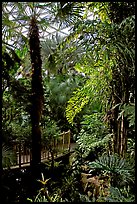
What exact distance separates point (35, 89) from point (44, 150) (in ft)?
3.40

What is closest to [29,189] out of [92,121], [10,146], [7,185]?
[7,185]

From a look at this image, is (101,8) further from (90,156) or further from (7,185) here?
(7,185)

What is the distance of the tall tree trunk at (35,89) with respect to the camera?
3.01 meters

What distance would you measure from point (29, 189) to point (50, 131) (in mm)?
805

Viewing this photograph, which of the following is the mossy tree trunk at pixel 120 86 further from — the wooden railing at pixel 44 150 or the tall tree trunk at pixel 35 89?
the wooden railing at pixel 44 150

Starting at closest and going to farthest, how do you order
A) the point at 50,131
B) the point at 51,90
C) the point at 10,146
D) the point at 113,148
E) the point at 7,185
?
the point at 113,148
the point at 10,146
the point at 7,185
the point at 50,131
the point at 51,90

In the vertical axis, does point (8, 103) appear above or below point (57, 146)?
above

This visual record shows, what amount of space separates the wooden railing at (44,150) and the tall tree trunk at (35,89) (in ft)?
0.81

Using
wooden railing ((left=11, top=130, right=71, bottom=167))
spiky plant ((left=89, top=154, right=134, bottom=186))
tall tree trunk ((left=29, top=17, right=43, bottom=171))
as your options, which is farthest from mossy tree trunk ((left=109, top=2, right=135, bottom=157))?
wooden railing ((left=11, top=130, right=71, bottom=167))

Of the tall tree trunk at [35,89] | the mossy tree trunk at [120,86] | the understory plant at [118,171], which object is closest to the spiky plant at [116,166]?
the understory plant at [118,171]

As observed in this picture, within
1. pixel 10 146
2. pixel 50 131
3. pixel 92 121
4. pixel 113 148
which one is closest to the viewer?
pixel 113 148

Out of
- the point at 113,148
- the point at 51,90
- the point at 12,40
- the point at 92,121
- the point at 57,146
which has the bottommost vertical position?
the point at 57,146

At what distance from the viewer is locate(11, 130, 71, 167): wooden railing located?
351 cm

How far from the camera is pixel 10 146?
305 centimetres
